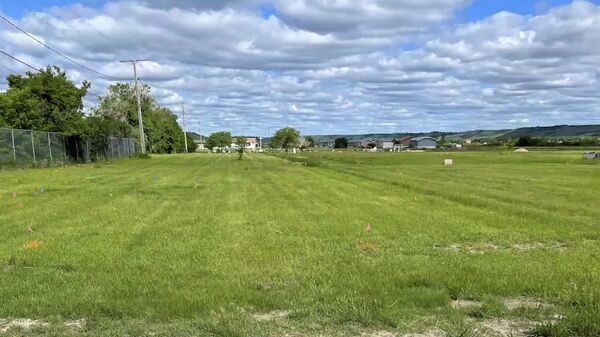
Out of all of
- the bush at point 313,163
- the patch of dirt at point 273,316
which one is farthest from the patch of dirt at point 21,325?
the bush at point 313,163

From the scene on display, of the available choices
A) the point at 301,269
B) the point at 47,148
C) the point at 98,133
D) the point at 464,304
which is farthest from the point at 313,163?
the point at 464,304

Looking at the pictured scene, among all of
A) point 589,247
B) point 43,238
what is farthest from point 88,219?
point 589,247

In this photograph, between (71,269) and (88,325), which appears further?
(71,269)

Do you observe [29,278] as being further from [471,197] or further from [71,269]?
[471,197]

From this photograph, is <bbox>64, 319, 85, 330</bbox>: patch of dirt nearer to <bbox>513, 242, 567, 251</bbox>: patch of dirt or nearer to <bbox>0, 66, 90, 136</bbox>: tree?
<bbox>513, 242, 567, 251</bbox>: patch of dirt

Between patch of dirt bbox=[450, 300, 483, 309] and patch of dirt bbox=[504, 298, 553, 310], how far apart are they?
288 mm

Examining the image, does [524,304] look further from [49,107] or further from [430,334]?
[49,107]

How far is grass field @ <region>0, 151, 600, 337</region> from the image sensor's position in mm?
5371

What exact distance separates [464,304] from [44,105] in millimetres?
46580

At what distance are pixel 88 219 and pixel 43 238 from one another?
8.25ft

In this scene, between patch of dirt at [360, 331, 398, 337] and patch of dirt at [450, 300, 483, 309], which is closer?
patch of dirt at [360, 331, 398, 337]

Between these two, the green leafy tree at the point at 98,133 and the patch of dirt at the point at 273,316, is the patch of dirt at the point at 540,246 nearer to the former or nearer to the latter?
the patch of dirt at the point at 273,316

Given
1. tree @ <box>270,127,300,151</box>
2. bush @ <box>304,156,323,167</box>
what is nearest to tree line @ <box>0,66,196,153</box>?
bush @ <box>304,156,323,167</box>

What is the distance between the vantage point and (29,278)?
716cm
